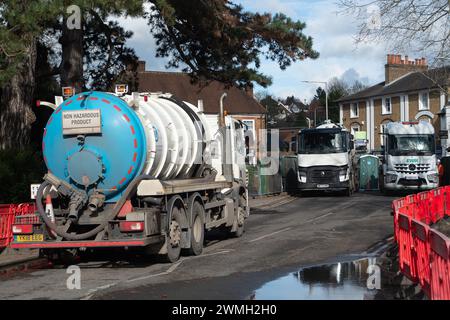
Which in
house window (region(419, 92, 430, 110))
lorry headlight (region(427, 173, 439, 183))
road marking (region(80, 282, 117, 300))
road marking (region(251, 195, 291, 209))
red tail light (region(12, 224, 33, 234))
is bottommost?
road marking (region(80, 282, 117, 300))

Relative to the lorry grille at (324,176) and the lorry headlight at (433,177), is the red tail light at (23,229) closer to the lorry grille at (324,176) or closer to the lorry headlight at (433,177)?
the lorry grille at (324,176)

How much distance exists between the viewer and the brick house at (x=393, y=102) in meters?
56.9

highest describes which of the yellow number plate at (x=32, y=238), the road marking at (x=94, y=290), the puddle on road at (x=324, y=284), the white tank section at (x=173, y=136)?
the white tank section at (x=173, y=136)

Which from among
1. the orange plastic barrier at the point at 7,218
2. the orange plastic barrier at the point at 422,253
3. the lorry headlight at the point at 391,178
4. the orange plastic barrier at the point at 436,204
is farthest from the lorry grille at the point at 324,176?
the orange plastic barrier at the point at 422,253

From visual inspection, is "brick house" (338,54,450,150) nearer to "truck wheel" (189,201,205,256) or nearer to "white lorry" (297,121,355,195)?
"white lorry" (297,121,355,195)

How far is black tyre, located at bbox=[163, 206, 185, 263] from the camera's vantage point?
40.7 ft

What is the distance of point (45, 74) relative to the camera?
72.1 ft

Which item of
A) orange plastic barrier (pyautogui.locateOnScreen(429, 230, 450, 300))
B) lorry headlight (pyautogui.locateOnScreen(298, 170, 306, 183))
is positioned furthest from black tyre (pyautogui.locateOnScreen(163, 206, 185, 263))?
lorry headlight (pyautogui.locateOnScreen(298, 170, 306, 183))

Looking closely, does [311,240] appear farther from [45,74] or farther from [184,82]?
[184,82]

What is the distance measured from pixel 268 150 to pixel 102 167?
27028 mm

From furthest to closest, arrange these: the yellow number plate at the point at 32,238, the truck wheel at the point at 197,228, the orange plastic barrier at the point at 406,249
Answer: the truck wheel at the point at 197,228 < the yellow number plate at the point at 32,238 < the orange plastic barrier at the point at 406,249

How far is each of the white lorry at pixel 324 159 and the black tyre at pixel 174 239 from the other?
59.4ft

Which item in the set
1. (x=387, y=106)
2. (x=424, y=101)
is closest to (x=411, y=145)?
(x=424, y=101)

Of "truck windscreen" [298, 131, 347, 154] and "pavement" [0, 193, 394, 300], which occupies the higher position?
"truck windscreen" [298, 131, 347, 154]
